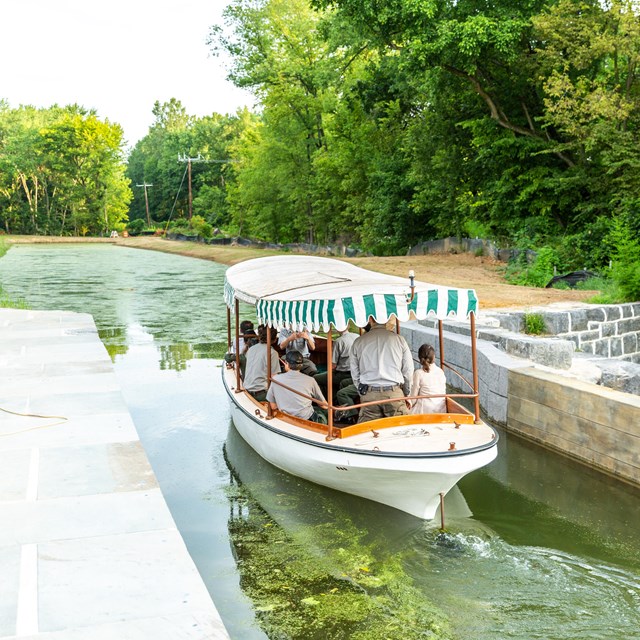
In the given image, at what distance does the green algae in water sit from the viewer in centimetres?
631

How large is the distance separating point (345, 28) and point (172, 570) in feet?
97.7

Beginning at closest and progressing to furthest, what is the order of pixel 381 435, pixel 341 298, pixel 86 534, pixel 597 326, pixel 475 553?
1. pixel 86 534
2. pixel 475 553
3. pixel 341 298
4. pixel 381 435
5. pixel 597 326

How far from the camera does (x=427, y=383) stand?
922 cm

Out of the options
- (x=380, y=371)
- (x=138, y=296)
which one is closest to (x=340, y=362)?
(x=380, y=371)

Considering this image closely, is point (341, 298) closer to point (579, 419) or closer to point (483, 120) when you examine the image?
point (579, 419)

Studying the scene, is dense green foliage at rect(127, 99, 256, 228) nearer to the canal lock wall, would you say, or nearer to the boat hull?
the canal lock wall

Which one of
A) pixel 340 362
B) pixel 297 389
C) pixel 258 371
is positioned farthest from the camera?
pixel 340 362

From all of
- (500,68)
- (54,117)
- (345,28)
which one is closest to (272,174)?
(345,28)

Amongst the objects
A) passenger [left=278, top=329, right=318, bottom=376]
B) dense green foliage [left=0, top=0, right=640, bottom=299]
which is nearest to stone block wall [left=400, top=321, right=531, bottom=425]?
passenger [left=278, top=329, right=318, bottom=376]

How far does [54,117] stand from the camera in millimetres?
110875

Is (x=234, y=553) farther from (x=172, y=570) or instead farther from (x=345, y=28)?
(x=345, y=28)

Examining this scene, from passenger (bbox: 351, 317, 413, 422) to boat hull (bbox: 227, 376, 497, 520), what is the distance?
798 millimetres

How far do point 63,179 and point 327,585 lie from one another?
9505cm

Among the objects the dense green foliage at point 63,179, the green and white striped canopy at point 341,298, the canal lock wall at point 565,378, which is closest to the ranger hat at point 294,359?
the green and white striped canopy at point 341,298
